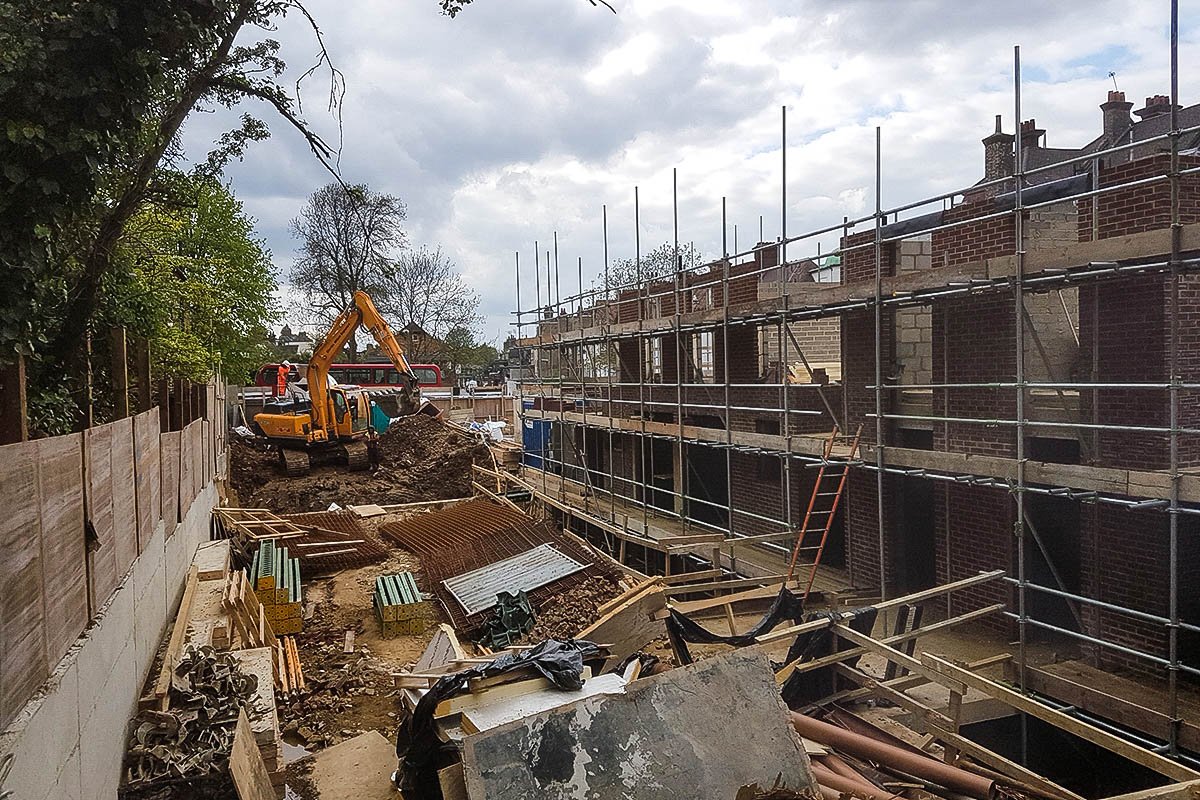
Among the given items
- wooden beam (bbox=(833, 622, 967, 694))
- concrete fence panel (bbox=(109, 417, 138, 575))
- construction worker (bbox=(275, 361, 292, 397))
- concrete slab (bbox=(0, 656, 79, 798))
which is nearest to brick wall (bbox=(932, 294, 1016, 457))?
wooden beam (bbox=(833, 622, 967, 694))

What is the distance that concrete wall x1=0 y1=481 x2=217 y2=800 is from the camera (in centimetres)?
346

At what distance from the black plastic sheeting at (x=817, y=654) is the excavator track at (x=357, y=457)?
17.9m

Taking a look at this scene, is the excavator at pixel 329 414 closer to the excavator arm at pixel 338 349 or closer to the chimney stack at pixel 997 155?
the excavator arm at pixel 338 349

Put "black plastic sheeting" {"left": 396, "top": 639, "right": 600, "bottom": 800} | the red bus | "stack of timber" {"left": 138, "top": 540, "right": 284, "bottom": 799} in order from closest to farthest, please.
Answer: "black plastic sheeting" {"left": 396, "top": 639, "right": 600, "bottom": 800} → "stack of timber" {"left": 138, "top": 540, "right": 284, "bottom": 799} → the red bus

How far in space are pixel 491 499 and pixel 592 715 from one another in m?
14.2

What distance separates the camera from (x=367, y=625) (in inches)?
481

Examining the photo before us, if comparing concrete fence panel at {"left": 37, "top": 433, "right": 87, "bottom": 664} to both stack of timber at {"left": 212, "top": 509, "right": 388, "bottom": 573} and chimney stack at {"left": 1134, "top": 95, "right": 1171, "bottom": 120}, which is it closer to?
stack of timber at {"left": 212, "top": 509, "right": 388, "bottom": 573}

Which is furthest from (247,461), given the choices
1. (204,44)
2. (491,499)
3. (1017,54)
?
(1017,54)

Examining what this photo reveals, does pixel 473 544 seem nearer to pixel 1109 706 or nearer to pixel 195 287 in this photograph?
pixel 195 287

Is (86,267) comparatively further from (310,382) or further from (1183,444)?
(310,382)

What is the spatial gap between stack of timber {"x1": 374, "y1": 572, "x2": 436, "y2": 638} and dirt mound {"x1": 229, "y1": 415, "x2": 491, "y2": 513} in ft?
28.7

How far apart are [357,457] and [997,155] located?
17841mm

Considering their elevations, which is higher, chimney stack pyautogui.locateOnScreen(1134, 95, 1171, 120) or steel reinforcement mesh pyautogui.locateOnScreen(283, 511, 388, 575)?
chimney stack pyautogui.locateOnScreen(1134, 95, 1171, 120)

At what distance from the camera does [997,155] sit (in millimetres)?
13906
